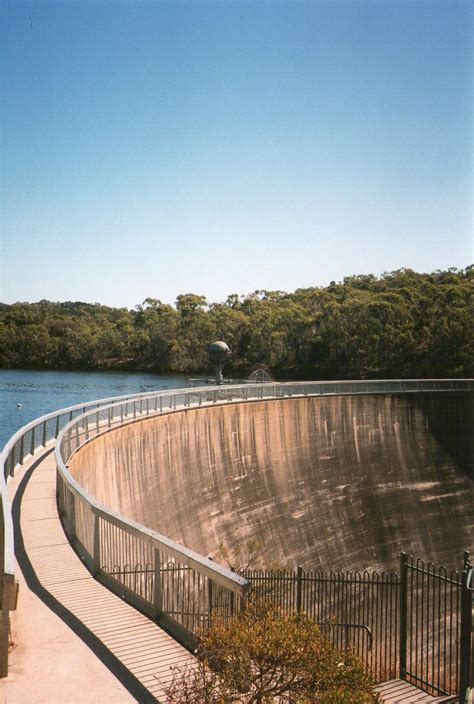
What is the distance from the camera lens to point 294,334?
2936 inches

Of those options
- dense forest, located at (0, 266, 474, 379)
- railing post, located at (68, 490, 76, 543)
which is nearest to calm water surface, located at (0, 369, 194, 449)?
dense forest, located at (0, 266, 474, 379)

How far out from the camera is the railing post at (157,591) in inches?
274

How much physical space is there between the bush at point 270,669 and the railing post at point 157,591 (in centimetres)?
163

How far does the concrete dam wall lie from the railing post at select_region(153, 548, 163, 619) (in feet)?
26.5

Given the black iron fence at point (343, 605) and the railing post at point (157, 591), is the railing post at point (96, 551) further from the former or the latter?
the black iron fence at point (343, 605)

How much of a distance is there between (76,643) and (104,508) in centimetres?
176

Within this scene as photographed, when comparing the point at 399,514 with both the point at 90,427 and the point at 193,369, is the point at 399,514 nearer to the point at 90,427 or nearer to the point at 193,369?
the point at 90,427

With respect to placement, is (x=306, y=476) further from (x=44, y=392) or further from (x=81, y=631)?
(x=44, y=392)

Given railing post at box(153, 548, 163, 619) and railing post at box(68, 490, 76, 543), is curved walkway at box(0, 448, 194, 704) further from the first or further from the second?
railing post at box(68, 490, 76, 543)

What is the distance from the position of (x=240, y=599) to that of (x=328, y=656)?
0.83m

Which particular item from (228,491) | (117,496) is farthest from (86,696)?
(228,491)

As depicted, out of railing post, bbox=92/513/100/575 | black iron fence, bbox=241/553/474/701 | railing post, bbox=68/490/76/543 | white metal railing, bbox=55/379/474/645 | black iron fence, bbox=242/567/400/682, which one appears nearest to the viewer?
white metal railing, bbox=55/379/474/645

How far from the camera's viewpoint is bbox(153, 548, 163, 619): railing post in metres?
6.97

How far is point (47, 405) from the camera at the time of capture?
42.2 metres
